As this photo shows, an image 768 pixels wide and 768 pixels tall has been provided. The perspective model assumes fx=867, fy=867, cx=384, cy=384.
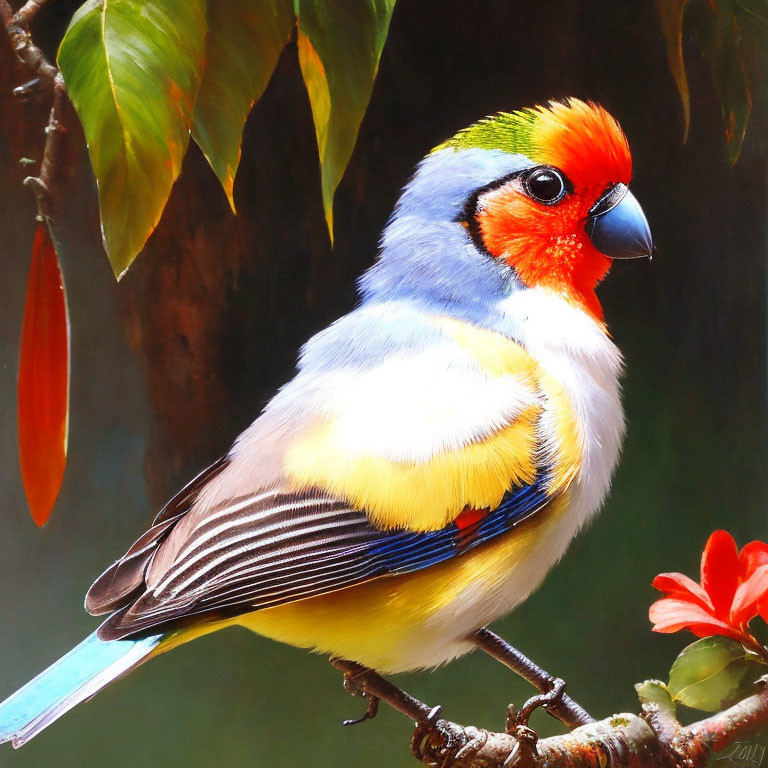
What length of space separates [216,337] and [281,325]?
0.25 feet

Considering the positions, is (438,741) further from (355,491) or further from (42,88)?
(42,88)

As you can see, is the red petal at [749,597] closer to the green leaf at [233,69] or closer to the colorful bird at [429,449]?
the colorful bird at [429,449]

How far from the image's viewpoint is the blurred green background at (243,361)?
3.26ft

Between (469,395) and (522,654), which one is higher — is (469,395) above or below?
above

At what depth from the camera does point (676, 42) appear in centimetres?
108

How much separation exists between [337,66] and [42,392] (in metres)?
0.51

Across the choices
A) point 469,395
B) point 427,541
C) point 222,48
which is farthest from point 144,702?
point 222,48

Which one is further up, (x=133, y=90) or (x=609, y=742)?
(x=133, y=90)

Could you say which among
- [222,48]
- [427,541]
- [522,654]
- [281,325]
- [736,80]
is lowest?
[522,654]

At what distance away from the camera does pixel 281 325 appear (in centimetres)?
100

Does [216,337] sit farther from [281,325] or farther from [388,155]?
[388,155]

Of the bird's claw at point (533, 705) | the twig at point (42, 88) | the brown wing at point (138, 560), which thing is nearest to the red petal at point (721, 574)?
the bird's claw at point (533, 705)
